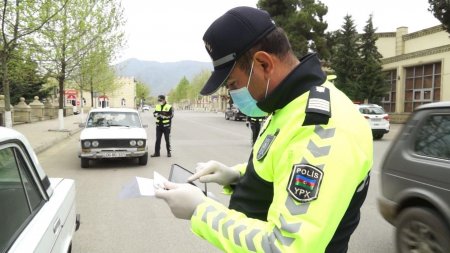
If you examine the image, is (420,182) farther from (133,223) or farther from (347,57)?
(347,57)

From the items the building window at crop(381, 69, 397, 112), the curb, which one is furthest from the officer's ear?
the building window at crop(381, 69, 397, 112)

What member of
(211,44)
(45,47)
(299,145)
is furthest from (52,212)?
(45,47)

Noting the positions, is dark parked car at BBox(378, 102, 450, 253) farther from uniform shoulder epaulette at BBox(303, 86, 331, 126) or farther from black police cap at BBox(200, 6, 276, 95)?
black police cap at BBox(200, 6, 276, 95)

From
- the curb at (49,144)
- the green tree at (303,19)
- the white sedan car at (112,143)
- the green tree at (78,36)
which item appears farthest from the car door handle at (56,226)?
the green tree at (303,19)

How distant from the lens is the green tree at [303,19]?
135 ft

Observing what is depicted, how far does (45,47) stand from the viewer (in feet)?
64.8

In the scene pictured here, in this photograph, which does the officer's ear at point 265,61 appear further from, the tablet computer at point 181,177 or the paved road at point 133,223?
the paved road at point 133,223

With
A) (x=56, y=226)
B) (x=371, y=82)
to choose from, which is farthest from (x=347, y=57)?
(x=56, y=226)

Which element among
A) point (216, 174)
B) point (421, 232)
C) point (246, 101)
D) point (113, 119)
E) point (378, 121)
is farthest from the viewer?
point (378, 121)

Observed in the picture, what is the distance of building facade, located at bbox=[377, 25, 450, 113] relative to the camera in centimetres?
2931

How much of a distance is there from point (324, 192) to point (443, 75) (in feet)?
103

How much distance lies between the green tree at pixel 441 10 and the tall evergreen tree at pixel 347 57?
1455cm

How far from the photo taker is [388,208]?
429 cm

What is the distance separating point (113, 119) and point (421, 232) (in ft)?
32.2
